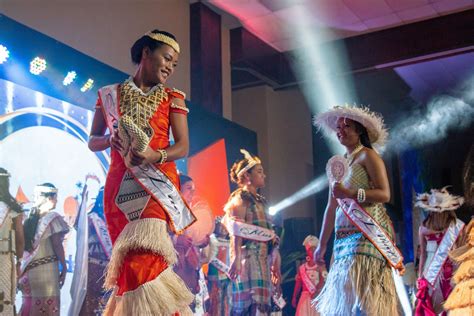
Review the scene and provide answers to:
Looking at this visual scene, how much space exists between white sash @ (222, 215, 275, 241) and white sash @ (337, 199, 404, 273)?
1965 millimetres

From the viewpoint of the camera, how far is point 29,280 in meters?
4.54

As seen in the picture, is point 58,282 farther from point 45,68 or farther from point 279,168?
point 279,168

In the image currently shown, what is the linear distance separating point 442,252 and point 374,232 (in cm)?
286

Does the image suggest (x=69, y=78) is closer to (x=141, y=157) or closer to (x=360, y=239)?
(x=360, y=239)

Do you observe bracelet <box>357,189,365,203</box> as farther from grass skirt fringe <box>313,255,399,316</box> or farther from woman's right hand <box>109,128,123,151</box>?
woman's right hand <box>109,128,123,151</box>

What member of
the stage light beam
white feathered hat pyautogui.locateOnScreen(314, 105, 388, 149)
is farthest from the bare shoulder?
the stage light beam

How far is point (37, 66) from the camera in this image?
4.86m

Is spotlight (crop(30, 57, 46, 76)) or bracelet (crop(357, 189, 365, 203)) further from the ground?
spotlight (crop(30, 57, 46, 76))

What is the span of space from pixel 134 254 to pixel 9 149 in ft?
8.46

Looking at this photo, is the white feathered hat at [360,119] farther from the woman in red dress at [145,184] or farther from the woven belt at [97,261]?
the woven belt at [97,261]

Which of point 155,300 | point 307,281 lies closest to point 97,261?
point 155,300

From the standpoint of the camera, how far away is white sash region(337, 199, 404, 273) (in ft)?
11.6

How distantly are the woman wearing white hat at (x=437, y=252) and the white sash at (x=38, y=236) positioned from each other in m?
3.63

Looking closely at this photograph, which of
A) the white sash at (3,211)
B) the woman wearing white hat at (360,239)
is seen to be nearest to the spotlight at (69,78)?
the white sash at (3,211)
